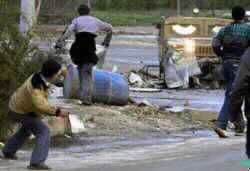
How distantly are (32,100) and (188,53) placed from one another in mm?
12150

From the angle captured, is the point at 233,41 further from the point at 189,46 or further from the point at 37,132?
the point at 189,46

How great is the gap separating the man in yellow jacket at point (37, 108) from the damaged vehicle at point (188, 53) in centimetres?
1114

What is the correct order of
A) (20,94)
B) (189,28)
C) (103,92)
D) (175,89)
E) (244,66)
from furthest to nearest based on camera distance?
1. (189,28)
2. (175,89)
3. (103,92)
4. (20,94)
5. (244,66)

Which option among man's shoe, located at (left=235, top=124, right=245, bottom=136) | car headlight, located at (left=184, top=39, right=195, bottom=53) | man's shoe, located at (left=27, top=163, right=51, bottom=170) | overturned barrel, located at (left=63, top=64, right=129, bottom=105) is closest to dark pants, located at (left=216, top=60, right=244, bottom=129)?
man's shoe, located at (left=235, top=124, right=245, bottom=136)

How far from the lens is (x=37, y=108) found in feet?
31.2

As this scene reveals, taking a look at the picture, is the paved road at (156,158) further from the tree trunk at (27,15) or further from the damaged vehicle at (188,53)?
the damaged vehicle at (188,53)

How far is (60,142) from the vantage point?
11.8 m

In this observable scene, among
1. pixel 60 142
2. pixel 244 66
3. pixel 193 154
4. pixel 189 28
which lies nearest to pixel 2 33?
pixel 60 142

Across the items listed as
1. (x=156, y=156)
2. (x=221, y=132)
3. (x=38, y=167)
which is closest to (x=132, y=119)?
(x=221, y=132)

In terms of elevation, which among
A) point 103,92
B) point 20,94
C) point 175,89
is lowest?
point 175,89

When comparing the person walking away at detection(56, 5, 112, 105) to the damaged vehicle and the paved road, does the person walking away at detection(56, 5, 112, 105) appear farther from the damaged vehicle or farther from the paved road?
the damaged vehicle

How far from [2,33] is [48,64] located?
1857mm

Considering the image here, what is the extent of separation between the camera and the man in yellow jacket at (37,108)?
9492 millimetres

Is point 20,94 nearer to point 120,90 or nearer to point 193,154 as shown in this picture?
point 193,154
